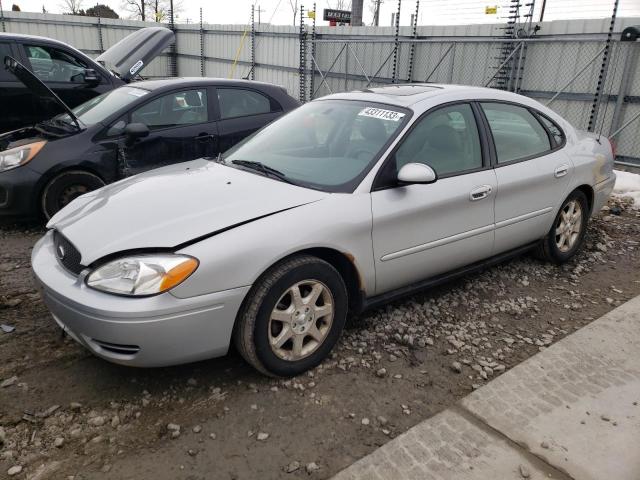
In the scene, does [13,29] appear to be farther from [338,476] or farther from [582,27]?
[338,476]

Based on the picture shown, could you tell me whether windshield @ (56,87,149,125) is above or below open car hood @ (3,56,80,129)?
below

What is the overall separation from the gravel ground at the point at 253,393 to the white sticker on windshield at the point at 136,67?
4.90 metres

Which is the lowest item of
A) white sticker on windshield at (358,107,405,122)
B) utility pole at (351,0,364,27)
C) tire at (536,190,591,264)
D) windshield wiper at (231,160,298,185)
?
tire at (536,190,591,264)

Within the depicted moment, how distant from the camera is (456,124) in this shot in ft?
12.3

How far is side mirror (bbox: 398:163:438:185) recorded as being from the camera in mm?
3131

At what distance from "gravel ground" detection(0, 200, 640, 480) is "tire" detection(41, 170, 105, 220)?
3.96ft

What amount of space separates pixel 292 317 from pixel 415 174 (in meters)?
1.10

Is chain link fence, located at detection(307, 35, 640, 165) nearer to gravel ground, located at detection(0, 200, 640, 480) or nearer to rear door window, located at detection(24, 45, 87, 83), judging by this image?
gravel ground, located at detection(0, 200, 640, 480)

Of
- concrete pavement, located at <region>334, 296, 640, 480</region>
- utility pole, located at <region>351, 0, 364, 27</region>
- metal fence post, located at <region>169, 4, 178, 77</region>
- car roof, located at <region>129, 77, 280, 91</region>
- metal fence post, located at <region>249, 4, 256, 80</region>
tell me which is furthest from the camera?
metal fence post, located at <region>169, 4, 178, 77</region>

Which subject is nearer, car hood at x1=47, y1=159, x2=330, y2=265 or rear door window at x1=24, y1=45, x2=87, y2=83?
car hood at x1=47, y1=159, x2=330, y2=265

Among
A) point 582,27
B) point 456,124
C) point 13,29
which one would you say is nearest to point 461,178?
point 456,124

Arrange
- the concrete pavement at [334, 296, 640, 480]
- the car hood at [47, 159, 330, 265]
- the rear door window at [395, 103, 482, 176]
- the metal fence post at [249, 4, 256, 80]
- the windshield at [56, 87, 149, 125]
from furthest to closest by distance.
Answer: the metal fence post at [249, 4, 256, 80] → the windshield at [56, 87, 149, 125] → the rear door window at [395, 103, 482, 176] → the car hood at [47, 159, 330, 265] → the concrete pavement at [334, 296, 640, 480]

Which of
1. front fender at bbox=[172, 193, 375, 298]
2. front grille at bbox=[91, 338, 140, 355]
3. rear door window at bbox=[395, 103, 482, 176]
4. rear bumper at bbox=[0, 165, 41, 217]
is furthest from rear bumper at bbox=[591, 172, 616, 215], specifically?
rear bumper at bbox=[0, 165, 41, 217]

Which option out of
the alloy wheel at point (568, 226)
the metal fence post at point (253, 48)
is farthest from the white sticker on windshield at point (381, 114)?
the metal fence post at point (253, 48)
